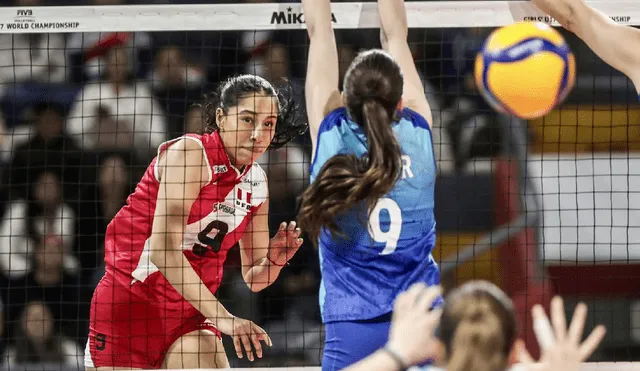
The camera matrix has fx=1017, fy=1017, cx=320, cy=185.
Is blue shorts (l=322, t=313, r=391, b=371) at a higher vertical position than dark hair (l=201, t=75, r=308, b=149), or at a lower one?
lower

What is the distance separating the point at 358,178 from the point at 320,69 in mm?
709

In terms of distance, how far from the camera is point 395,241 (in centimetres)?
430

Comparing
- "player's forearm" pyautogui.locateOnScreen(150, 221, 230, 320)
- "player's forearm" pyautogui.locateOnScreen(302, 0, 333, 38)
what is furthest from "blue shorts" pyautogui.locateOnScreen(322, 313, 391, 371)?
"player's forearm" pyautogui.locateOnScreen(302, 0, 333, 38)

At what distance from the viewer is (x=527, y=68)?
5195 mm

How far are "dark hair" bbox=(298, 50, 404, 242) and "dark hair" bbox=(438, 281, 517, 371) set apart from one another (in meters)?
1.29

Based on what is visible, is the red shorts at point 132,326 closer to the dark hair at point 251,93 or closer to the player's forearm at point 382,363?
the dark hair at point 251,93

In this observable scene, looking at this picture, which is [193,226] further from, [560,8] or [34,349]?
[34,349]

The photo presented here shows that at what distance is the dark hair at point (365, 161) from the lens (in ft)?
13.6

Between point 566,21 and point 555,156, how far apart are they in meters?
3.52

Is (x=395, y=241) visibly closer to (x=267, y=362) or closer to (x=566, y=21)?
(x=566, y=21)

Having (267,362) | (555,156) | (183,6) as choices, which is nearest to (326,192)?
(183,6)

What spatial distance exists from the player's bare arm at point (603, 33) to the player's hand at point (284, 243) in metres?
1.79

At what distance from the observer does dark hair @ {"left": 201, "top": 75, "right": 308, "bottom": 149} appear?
555 cm

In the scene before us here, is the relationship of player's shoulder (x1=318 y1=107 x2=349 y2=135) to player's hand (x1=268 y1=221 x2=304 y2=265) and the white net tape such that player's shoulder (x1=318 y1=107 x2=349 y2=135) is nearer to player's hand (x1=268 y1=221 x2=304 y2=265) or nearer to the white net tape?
player's hand (x1=268 y1=221 x2=304 y2=265)
